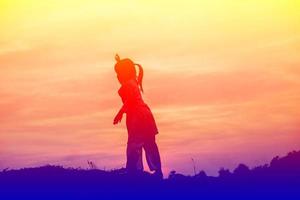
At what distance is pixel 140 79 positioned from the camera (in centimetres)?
1524

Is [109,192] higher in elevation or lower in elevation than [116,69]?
lower

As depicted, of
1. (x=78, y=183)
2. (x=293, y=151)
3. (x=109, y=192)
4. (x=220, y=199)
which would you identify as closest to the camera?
(x=220, y=199)

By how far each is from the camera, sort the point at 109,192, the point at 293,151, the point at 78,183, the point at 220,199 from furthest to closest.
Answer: the point at 293,151 < the point at 78,183 < the point at 109,192 < the point at 220,199

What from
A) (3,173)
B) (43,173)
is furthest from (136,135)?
(3,173)

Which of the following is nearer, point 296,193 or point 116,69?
point 296,193

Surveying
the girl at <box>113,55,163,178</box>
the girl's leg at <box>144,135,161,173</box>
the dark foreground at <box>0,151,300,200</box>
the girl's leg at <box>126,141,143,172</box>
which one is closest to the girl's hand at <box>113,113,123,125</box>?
the girl at <box>113,55,163,178</box>

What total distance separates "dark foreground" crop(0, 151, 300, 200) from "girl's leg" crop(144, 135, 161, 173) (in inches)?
10.8

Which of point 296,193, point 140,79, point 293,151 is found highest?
point 140,79

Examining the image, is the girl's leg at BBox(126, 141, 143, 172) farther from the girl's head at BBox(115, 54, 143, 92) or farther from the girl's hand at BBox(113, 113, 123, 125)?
the girl's head at BBox(115, 54, 143, 92)

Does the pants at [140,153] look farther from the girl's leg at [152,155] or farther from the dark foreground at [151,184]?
the dark foreground at [151,184]

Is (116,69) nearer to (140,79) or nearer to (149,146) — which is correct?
(140,79)

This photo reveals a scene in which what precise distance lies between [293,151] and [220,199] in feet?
11.5

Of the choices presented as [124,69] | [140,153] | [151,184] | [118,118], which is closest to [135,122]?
[118,118]

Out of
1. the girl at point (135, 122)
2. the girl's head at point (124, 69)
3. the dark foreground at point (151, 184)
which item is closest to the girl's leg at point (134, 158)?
the girl at point (135, 122)
